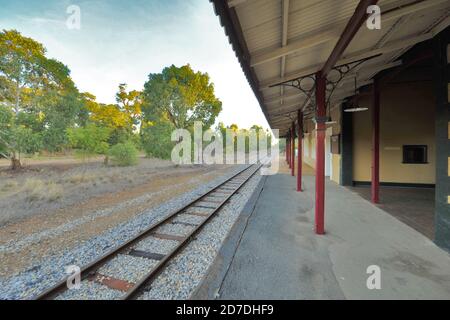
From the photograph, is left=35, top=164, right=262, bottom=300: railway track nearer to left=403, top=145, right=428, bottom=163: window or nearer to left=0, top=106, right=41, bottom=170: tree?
left=403, top=145, right=428, bottom=163: window

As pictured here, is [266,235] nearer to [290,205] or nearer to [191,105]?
[290,205]

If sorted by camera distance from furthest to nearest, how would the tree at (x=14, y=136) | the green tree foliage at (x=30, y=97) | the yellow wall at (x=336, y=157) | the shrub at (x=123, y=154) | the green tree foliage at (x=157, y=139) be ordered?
the shrub at (x=123, y=154) → the green tree foliage at (x=157, y=139) → the green tree foliage at (x=30, y=97) → the tree at (x=14, y=136) → the yellow wall at (x=336, y=157)

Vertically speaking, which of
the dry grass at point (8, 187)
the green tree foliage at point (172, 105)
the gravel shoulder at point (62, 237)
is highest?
the green tree foliage at point (172, 105)

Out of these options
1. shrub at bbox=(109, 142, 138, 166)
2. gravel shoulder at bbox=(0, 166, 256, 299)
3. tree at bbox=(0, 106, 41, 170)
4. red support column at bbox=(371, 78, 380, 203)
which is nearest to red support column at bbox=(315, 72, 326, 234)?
red support column at bbox=(371, 78, 380, 203)

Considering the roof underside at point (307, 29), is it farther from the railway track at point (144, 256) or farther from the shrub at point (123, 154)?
the shrub at point (123, 154)

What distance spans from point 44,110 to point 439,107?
18.9m

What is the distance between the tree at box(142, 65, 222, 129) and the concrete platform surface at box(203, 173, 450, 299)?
51.3 ft

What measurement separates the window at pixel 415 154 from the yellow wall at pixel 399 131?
0.47 feet

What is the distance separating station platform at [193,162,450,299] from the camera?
239 centimetres

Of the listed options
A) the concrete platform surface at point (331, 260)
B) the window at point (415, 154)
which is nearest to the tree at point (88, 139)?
the concrete platform surface at point (331, 260)

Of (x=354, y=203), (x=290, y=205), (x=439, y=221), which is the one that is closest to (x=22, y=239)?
(x=290, y=205)

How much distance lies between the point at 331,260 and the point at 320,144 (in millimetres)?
2220

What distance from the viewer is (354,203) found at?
622 cm

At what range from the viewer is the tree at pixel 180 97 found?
17.4 meters
